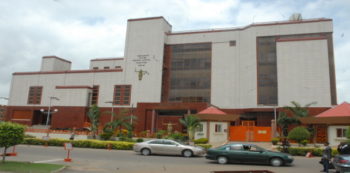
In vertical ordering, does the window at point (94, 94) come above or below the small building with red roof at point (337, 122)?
above

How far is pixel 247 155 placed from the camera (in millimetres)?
17156


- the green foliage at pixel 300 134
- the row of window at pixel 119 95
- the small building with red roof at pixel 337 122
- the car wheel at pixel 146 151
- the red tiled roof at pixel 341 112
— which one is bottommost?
the car wheel at pixel 146 151

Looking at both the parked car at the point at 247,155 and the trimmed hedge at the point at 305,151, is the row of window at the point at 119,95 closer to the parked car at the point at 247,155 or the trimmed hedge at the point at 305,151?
the trimmed hedge at the point at 305,151

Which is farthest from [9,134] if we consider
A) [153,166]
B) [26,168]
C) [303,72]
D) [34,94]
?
[34,94]

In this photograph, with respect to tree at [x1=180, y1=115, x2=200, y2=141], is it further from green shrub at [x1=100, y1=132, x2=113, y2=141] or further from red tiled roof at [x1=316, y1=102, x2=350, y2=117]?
red tiled roof at [x1=316, y1=102, x2=350, y2=117]

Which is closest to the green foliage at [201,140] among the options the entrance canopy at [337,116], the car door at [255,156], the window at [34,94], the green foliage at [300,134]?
the green foliage at [300,134]

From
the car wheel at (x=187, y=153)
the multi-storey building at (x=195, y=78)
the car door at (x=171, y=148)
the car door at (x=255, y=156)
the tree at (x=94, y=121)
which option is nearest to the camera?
the car door at (x=255, y=156)

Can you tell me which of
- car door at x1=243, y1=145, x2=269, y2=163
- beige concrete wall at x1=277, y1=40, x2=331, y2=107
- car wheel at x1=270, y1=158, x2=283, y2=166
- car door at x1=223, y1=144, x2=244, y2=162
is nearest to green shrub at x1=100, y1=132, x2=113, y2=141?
car door at x1=223, y1=144, x2=244, y2=162

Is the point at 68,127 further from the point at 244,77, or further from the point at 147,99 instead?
the point at 244,77

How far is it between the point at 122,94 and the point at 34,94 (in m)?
18.4

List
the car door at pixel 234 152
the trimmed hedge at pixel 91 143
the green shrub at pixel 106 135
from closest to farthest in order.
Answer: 1. the car door at pixel 234 152
2. the trimmed hedge at pixel 91 143
3. the green shrub at pixel 106 135

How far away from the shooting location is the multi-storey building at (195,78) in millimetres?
43438

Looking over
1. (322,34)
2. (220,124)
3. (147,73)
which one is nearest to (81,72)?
(147,73)

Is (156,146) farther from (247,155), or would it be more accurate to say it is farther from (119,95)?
(119,95)
